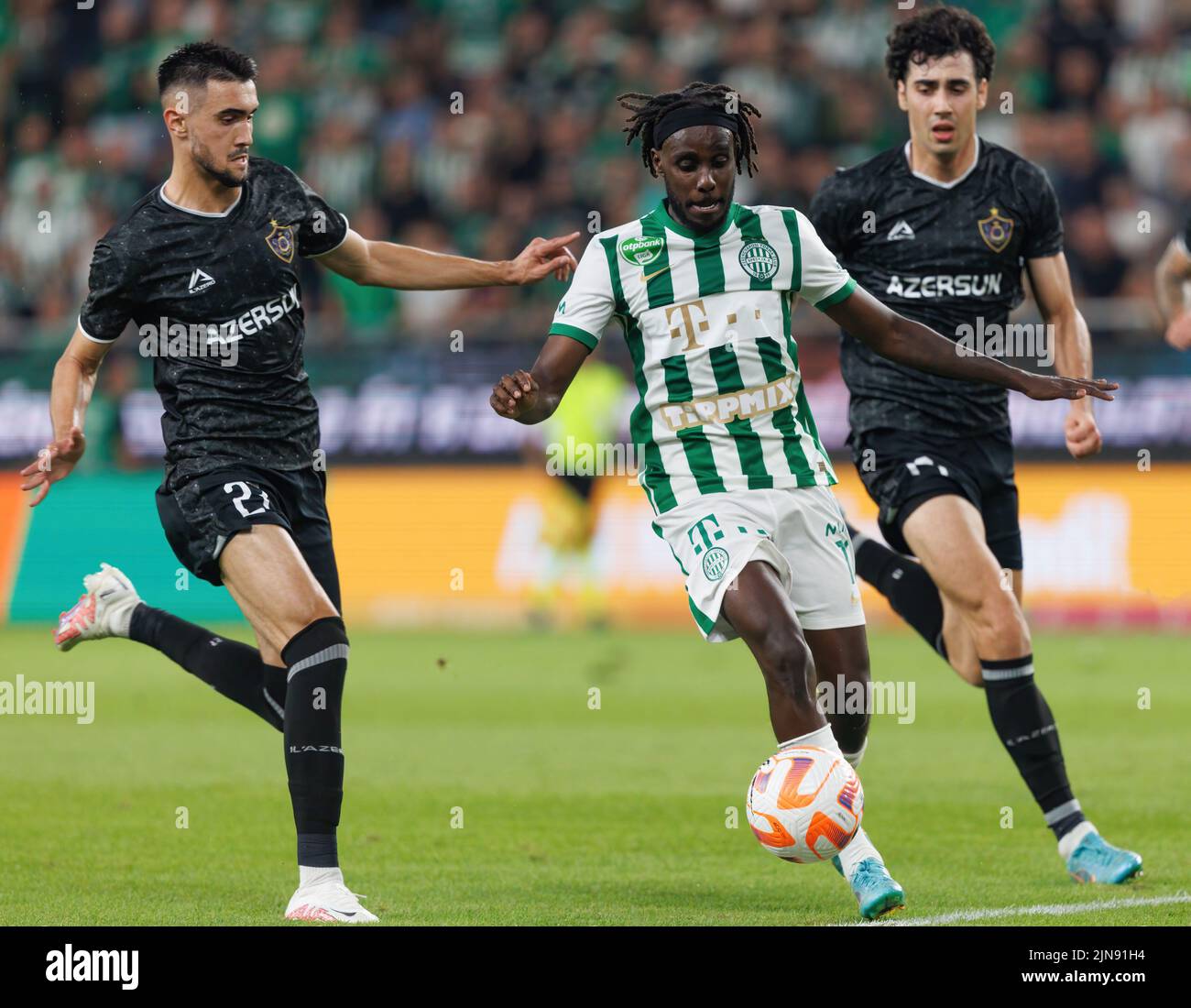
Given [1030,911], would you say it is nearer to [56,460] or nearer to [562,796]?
[562,796]

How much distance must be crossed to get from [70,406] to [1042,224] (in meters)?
3.71

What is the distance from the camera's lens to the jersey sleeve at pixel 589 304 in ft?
20.4

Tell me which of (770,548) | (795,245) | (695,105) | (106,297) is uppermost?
(695,105)

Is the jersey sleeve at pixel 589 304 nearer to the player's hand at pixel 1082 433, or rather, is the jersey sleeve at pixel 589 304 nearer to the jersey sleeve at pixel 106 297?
the jersey sleeve at pixel 106 297

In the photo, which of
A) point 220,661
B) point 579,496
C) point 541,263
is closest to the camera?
point 541,263

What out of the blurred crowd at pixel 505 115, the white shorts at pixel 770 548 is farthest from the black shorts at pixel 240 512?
the blurred crowd at pixel 505 115

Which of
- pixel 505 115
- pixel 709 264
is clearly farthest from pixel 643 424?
pixel 505 115

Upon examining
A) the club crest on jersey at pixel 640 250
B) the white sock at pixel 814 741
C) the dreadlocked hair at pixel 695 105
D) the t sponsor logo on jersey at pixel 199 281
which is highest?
the dreadlocked hair at pixel 695 105

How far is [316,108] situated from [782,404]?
16.3 metres

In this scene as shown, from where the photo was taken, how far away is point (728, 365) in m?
6.29

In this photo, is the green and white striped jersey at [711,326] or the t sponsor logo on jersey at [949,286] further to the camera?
the t sponsor logo on jersey at [949,286]

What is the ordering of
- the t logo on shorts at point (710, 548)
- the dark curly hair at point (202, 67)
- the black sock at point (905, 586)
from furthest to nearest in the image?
the black sock at point (905, 586) < the dark curly hair at point (202, 67) < the t logo on shorts at point (710, 548)

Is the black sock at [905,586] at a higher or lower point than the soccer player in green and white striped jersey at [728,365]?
lower

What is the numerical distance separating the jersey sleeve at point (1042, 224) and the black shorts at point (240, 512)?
2.90m
